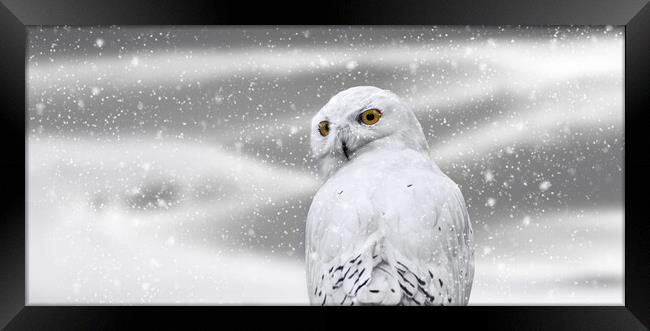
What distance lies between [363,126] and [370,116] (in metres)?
0.03

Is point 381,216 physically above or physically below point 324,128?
below

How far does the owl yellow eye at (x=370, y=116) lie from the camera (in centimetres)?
201

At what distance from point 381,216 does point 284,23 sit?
59 centimetres

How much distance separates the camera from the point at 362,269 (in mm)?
1776

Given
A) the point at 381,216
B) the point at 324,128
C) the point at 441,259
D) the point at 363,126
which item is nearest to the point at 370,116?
the point at 363,126

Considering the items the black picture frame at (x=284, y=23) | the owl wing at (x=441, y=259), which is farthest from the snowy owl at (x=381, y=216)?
the black picture frame at (x=284, y=23)

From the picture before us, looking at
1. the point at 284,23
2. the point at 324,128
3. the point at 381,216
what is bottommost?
the point at 381,216

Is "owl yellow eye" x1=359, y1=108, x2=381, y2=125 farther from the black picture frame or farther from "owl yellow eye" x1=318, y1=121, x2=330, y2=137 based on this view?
the black picture frame

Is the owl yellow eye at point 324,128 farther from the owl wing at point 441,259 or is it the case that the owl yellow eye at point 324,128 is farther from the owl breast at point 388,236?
the owl wing at point 441,259

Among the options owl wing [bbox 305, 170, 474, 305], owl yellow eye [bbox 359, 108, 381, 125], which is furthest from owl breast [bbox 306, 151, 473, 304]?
owl yellow eye [bbox 359, 108, 381, 125]

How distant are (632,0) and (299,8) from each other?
2.93ft

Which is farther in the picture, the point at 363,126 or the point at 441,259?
the point at 363,126

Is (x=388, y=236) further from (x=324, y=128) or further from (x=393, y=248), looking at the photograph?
(x=324, y=128)

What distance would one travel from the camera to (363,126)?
6.64ft
